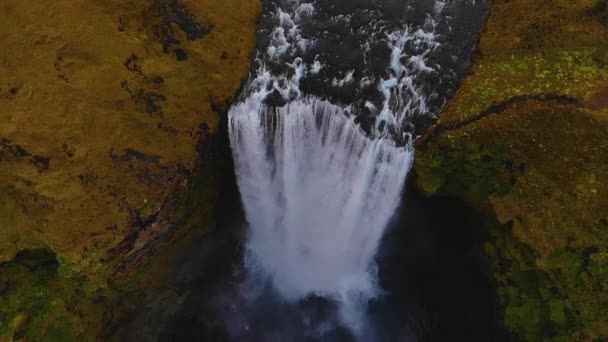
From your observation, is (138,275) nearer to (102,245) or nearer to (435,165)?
(102,245)

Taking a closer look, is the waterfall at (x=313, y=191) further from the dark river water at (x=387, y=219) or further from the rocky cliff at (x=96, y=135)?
the rocky cliff at (x=96, y=135)

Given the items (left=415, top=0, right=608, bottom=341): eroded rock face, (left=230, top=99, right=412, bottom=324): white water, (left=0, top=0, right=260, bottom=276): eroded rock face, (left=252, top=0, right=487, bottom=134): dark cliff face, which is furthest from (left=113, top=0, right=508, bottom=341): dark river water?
(left=0, top=0, right=260, bottom=276): eroded rock face

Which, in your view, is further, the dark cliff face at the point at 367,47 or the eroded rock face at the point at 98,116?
the dark cliff face at the point at 367,47

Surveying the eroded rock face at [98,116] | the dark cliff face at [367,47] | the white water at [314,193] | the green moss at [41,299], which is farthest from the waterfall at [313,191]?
the green moss at [41,299]

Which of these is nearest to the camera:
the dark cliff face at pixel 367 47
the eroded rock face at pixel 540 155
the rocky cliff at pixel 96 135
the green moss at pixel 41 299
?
the eroded rock face at pixel 540 155

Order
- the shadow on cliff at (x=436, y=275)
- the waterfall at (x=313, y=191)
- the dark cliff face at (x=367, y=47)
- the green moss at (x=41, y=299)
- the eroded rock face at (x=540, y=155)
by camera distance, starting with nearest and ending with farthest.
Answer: the eroded rock face at (x=540, y=155) → the green moss at (x=41, y=299) → the waterfall at (x=313, y=191) → the dark cliff face at (x=367, y=47) → the shadow on cliff at (x=436, y=275)

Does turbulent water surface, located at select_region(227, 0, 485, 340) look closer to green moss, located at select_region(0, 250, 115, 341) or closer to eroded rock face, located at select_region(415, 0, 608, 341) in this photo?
eroded rock face, located at select_region(415, 0, 608, 341)
